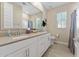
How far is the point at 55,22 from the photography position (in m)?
6.12

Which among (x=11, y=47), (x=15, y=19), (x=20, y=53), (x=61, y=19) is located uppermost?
(x=61, y=19)

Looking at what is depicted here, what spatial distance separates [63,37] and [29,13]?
3.08 m

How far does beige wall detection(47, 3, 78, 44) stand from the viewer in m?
5.57

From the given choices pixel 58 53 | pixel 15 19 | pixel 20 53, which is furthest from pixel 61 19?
pixel 20 53

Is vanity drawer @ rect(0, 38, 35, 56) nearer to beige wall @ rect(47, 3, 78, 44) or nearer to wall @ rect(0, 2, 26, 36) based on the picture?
wall @ rect(0, 2, 26, 36)

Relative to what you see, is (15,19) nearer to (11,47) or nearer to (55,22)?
(11,47)

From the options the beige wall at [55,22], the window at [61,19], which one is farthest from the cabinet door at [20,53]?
the window at [61,19]

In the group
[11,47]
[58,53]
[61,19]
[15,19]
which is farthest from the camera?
[61,19]

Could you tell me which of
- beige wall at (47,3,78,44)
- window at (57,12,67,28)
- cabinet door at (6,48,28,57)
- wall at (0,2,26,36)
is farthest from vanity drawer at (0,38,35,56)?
window at (57,12,67,28)

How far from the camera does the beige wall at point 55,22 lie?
5574 mm

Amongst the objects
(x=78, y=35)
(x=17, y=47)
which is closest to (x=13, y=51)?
(x=17, y=47)

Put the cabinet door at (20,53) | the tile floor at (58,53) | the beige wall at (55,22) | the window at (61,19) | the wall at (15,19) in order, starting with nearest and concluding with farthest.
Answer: the cabinet door at (20,53) < the wall at (15,19) < the tile floor at (58,53) < the beige wall at (55,22) < the window at (61,19)

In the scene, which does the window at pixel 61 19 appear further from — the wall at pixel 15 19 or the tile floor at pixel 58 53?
the wall at pixel 15 19

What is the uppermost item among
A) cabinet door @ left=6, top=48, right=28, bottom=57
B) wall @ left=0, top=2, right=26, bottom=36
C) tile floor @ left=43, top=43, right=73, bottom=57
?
wall @ left=0, top=2, right=26, bottom=36
